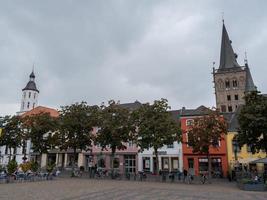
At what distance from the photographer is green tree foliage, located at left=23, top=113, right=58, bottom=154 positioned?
3731cm

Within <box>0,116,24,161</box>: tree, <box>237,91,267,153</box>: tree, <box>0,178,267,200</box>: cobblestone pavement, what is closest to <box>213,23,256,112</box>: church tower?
<box>237,91,267,153</box>: tree

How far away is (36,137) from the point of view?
124 ft

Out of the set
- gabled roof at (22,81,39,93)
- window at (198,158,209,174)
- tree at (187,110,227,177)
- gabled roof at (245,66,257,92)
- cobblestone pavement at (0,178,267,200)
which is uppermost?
gabled roof at (22,81,39,93)

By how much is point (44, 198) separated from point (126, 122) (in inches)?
720

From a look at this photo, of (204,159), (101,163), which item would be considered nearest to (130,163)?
(101,163)

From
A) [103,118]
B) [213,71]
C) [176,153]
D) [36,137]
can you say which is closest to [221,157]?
[176,153]

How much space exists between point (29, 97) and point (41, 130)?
53.9m

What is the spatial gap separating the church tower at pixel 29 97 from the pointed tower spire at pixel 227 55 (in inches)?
2403

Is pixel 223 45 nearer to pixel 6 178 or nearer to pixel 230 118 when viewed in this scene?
pixel 230 118

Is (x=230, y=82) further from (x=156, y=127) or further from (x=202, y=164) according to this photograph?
(x=156, y=127)

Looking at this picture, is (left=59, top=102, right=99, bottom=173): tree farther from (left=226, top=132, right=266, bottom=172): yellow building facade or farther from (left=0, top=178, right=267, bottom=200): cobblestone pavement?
(left=226, top=132, right=266, bottom=172): yellow building facade

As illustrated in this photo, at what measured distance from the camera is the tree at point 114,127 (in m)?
31.6

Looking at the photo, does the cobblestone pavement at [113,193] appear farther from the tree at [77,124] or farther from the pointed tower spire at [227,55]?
the pointed tower spire at [227,55]

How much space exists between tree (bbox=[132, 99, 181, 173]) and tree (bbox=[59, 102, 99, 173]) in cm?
721
